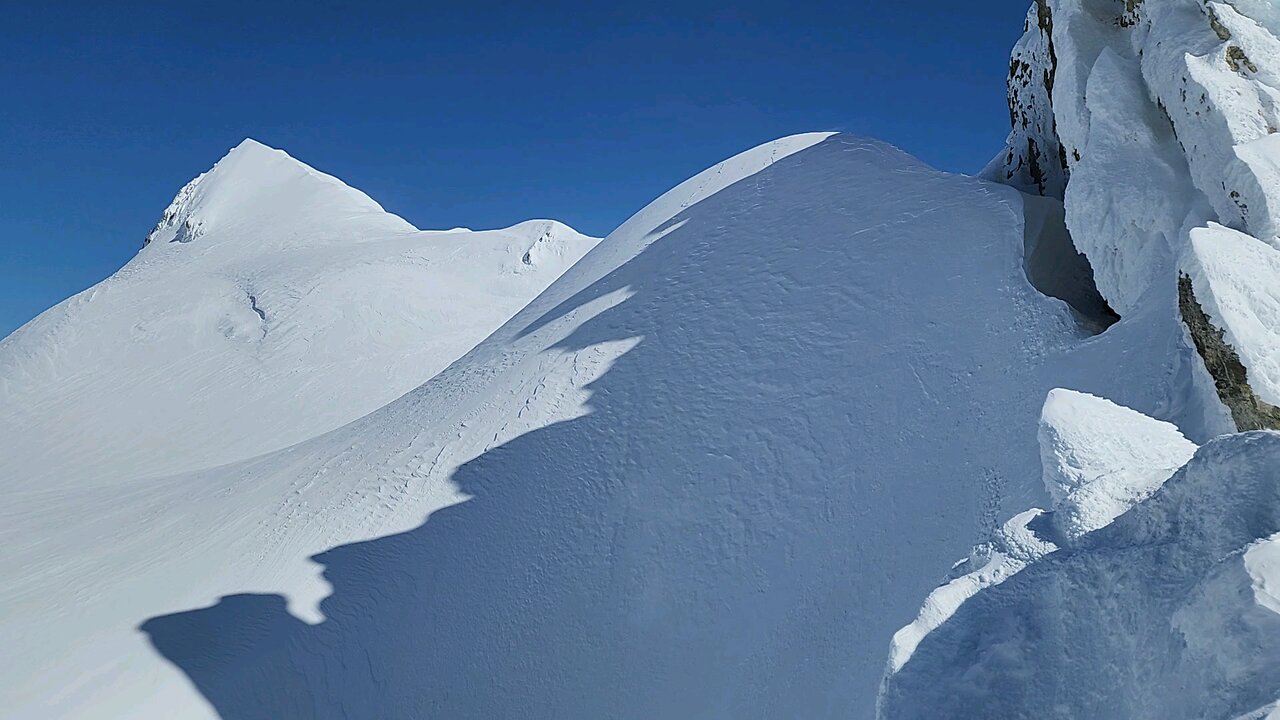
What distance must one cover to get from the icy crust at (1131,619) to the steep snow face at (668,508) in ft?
8.81

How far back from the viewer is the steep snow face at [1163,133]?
5.84 metres

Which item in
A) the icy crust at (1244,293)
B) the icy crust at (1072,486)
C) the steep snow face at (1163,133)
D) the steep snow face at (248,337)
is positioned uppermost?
the steep snow face at (248,337)

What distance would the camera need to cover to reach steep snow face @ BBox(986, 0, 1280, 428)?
584cm

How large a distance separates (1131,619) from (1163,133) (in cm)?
593

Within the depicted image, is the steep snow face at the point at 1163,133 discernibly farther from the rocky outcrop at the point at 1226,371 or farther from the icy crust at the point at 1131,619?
the icy crust at the point at 1131,619

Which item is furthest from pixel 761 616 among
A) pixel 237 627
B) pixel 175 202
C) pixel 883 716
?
pixel 175 202

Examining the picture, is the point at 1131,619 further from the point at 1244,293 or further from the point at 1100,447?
the point at 1244,293

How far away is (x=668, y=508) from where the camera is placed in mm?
8875

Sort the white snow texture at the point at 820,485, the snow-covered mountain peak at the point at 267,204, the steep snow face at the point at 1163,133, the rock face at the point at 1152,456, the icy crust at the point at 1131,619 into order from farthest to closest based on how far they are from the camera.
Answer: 1. the snow-covered mountain peak at the point at 267,204
2. the steep snow face at the point at 1163,133
3. the white snow texture at the point at 820,485
4. the rock face at the point at 1152,456
5. the icy crust at the point at 1131,619

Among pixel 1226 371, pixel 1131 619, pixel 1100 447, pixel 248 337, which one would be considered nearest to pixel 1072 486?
pixel 1100 447

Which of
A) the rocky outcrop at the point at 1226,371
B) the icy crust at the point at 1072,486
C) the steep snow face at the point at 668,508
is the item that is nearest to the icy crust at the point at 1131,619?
the icy crust at the point at 1072,486

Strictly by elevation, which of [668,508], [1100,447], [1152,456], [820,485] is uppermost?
[668,508]

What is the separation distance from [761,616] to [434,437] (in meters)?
6.34

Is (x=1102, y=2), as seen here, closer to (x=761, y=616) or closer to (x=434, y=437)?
(x=761, y=616)
